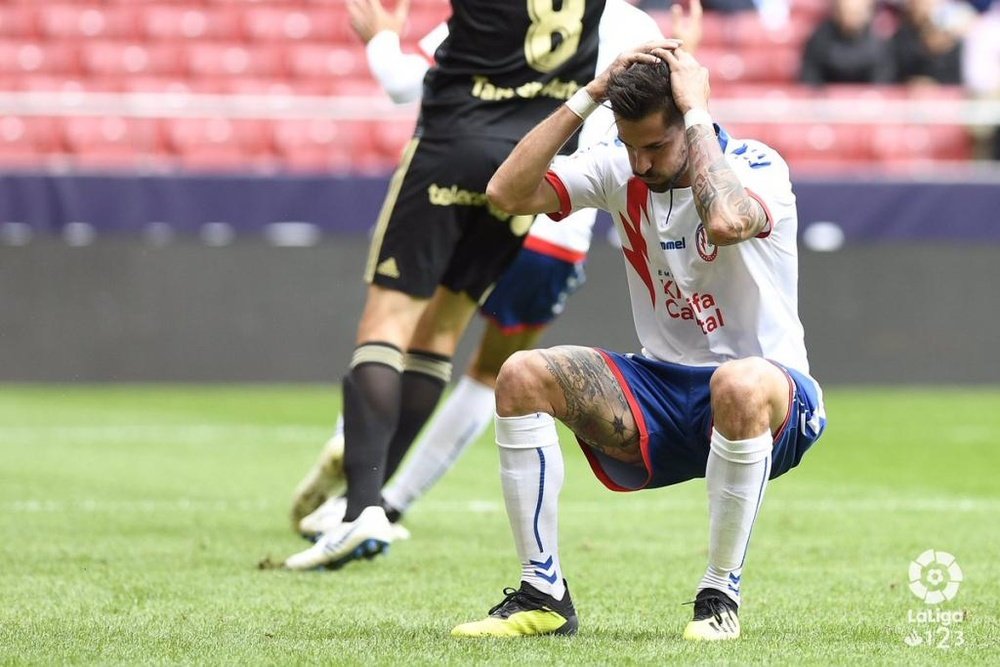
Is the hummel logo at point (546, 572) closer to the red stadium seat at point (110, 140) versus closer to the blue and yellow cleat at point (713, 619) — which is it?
the blue and yellow cleat at point (713, 619)

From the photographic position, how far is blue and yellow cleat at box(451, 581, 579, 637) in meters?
4.19

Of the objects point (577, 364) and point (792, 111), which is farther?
point (792, 111)

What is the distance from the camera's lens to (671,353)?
4422 millimetres

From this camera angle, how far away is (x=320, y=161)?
13578 mm

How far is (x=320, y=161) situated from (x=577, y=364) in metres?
9.56

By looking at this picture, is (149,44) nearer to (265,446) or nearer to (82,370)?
(82,370)

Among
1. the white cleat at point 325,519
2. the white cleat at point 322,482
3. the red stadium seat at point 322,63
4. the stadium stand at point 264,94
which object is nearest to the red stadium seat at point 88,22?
the stadium stand at point 264,94

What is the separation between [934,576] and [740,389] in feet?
5.26

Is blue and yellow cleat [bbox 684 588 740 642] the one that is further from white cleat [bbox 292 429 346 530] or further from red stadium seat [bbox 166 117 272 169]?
red stadium seat [bbox 166 117 272 169]

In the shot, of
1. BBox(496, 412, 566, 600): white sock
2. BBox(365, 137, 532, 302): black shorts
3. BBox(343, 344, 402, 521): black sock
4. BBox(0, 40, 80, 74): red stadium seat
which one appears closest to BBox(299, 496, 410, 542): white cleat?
BBox(343, 344, 402, 521): black sock

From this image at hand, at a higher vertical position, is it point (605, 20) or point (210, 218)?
point (605, 20)

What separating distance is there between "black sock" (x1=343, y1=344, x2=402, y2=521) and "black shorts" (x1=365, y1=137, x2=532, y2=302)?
261 millimetres

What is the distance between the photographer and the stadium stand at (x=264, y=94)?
1293 centimetres

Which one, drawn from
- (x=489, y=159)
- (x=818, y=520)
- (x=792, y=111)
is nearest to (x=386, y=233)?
(x=489, y=159)
